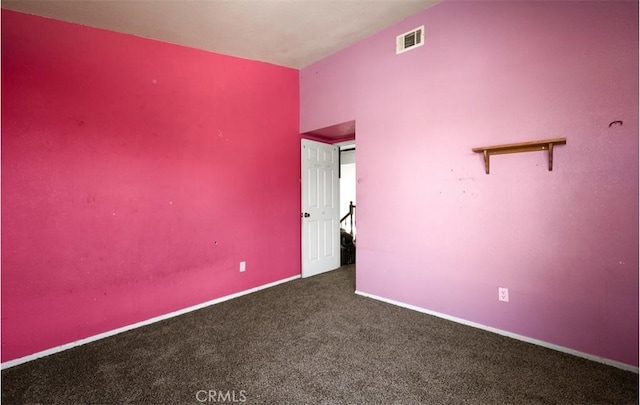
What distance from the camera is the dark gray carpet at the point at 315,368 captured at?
1.65 meters

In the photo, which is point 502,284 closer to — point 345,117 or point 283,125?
point 345,117

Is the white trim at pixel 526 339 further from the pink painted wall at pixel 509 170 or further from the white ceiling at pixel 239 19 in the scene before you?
the white ceiling at pixel 239 19

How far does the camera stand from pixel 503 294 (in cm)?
232

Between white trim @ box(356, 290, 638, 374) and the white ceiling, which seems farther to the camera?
the white ceiling

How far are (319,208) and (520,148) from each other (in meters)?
2.61

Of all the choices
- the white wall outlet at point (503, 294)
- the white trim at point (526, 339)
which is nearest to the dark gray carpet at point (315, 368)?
the white trim at point (526, 339)

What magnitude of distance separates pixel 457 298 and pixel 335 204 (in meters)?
2.32

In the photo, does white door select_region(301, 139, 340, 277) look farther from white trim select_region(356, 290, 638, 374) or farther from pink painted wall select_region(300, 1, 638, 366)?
white trim select_region(356, 290, 638, 374)

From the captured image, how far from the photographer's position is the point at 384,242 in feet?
10.1

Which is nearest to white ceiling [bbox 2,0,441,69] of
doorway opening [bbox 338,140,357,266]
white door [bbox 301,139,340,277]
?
white door [bbox 301,139,340,277]

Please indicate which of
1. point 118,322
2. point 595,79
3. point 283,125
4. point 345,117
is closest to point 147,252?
point 118,322

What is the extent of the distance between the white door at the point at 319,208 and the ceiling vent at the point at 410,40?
66.8 inches

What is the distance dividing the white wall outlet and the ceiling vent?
7.90 feet

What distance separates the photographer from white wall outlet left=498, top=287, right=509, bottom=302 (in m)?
2.29
